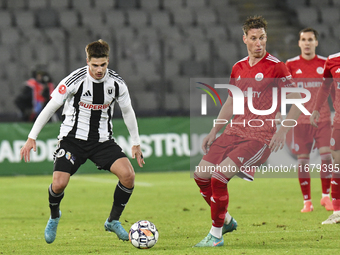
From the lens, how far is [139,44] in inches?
581

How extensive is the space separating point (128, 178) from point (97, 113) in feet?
2.43

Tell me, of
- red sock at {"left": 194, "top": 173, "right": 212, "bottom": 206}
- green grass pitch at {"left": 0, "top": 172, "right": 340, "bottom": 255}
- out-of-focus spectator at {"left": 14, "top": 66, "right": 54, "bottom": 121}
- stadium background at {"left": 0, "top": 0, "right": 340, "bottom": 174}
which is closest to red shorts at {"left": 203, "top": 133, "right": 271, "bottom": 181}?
red sock at {"left": 194, "top": 173, "right": 212, "bottom": 206}

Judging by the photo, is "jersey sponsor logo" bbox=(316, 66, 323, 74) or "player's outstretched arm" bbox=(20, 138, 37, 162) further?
"jersey sponsor logo" bbox=(316, 66, 323, 74)

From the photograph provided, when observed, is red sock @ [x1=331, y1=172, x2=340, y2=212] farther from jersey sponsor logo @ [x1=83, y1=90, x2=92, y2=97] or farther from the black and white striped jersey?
jersey sponsor logo @ [x1=83, y1=90, x2=92, y2=97]

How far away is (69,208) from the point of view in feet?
28.4

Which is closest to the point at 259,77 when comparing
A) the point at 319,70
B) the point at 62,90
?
the point at 62,90

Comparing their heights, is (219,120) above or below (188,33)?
below

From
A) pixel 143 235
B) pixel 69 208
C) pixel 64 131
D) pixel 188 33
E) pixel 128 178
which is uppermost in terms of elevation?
pixel 188 33

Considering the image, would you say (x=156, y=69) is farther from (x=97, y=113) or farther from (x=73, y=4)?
(x=97, y=113)

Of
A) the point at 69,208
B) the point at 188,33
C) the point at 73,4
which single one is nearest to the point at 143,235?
the point at 69,208

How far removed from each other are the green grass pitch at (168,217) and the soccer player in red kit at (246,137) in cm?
47

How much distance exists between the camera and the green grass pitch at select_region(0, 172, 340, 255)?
216 inches

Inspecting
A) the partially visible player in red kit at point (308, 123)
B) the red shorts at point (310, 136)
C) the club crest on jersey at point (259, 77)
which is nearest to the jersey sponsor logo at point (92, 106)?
the club crest on jersey at point (259, 77)

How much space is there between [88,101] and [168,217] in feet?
7.91
